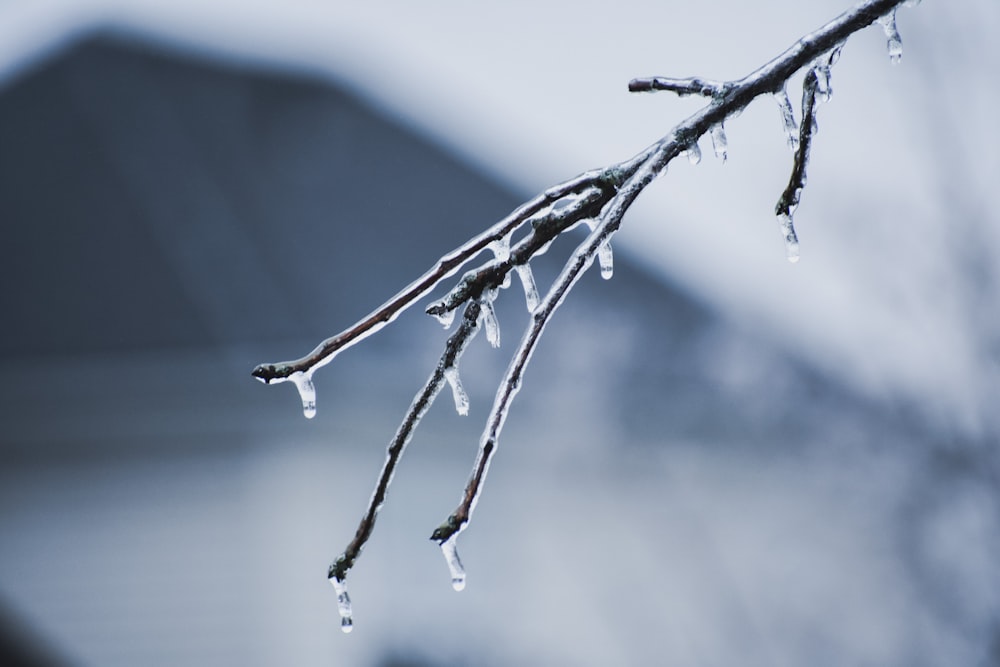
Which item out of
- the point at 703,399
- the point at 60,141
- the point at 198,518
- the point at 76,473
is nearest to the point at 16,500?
the point at 76,473

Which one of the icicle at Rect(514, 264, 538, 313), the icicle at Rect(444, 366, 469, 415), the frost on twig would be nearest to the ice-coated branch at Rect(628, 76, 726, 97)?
the frost on twig

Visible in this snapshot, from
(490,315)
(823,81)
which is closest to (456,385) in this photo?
(490,315)

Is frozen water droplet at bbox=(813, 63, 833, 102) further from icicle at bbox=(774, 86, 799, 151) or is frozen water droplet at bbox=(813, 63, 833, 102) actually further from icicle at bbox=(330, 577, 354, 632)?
icicle at bbox=(330, 577, 354, 632)

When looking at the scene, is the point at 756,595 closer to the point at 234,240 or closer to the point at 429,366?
the point at 429,366

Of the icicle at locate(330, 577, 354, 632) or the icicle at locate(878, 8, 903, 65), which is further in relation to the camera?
the icicle at locate(878, 8, 903, 65)

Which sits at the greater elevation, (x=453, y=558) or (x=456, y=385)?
(x=456, y=385)

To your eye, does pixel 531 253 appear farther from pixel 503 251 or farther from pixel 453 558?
pixel 453 558
